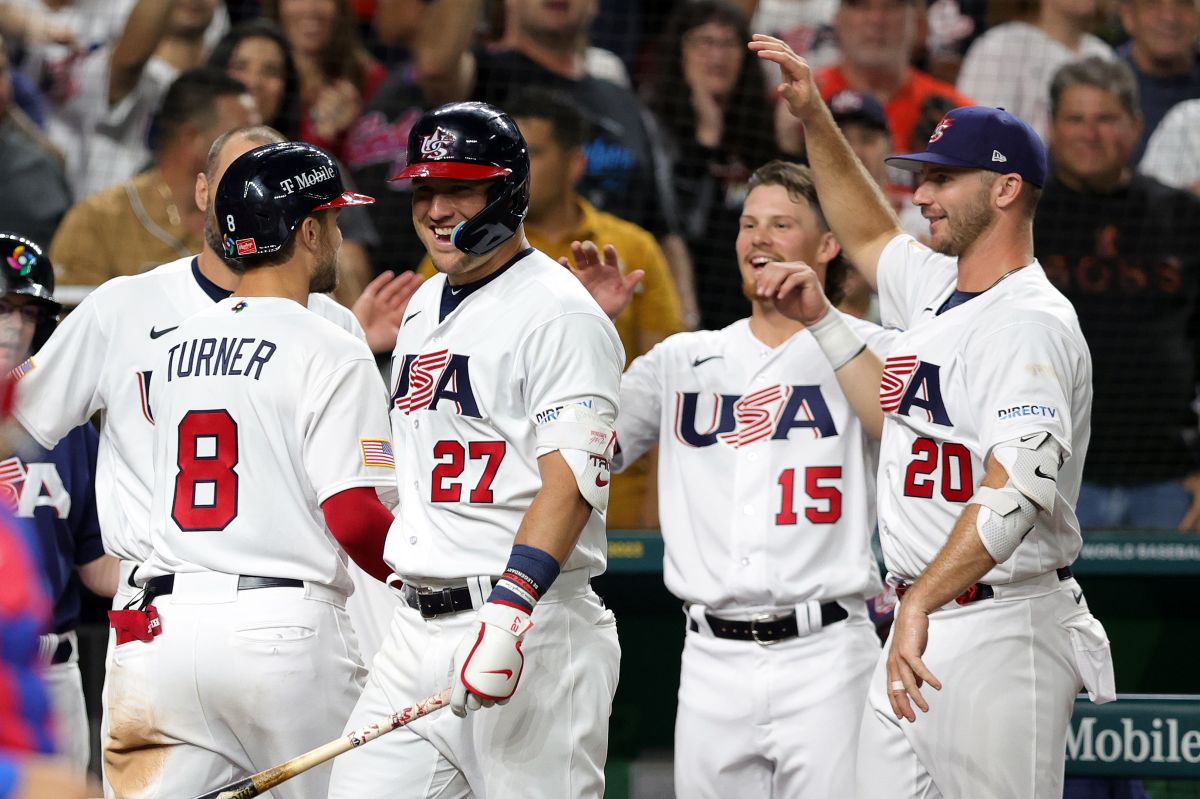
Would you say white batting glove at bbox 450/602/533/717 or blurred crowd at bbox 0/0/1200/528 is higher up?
blurred crowd at bbox 0/0/1200/528

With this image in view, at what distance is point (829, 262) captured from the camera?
4.47 metres

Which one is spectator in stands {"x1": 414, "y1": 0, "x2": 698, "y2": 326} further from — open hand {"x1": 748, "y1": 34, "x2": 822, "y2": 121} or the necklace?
the necklace

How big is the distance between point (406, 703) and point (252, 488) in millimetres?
567

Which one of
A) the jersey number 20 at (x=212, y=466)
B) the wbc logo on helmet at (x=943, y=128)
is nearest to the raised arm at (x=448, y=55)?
the wbc logo on helmet at (x=943, y=128)

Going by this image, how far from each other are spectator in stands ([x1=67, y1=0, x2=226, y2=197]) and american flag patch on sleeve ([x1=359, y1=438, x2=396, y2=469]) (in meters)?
3.95

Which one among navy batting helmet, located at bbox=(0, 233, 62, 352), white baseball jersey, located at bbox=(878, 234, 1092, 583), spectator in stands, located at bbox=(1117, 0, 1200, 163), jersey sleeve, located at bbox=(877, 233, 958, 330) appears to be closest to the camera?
white baseball jersey, located at bbox=(878, 234, 1092, 583)

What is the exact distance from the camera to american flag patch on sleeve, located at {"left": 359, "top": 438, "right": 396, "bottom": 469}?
3318mm

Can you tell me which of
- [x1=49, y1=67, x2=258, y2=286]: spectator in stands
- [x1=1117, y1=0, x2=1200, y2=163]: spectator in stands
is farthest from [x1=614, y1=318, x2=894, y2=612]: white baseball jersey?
[x1=1117, y1=0, x2=1200, y2=163]: spectator in stands

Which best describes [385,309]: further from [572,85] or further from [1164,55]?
[1164,55]

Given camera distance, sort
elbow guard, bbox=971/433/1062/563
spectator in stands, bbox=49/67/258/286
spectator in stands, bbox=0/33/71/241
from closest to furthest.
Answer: elbow guard, bbox=971/433/1062/563
spectator in stands, bbox=49/67/258/286
spectator in stands, bbox=0/33/71/241

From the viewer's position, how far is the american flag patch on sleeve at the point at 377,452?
3.32 m

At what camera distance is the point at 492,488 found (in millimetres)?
3242

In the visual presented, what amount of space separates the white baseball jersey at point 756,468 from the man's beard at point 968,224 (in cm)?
53

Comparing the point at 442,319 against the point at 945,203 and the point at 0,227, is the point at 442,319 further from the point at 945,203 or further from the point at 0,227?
the point at 0,227
